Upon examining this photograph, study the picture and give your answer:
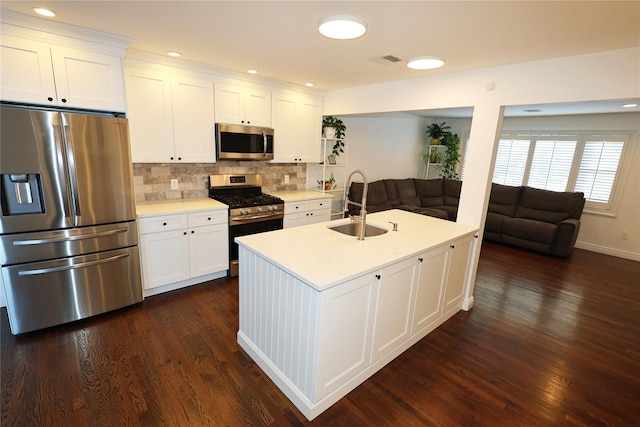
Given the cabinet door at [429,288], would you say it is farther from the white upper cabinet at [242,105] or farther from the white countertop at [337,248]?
the white upper cabinet at [242,105]

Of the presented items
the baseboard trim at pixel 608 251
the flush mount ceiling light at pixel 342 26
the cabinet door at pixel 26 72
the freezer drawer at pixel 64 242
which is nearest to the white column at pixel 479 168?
the flush mount ceiling light at pixel 342 26

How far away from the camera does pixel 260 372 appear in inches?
86.0

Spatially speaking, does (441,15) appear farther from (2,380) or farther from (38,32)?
(2,380)

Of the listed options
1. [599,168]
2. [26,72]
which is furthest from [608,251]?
[26,72]

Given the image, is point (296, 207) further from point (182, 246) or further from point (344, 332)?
point (344, 332)

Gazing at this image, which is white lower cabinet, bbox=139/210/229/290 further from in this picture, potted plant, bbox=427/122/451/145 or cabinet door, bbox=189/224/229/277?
potted plant, bbox=427/122/451/145

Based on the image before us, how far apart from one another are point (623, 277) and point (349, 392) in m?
4.60

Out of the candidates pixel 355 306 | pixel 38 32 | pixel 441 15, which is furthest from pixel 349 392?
pixel 38 32

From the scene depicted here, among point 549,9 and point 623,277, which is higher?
point 549,9

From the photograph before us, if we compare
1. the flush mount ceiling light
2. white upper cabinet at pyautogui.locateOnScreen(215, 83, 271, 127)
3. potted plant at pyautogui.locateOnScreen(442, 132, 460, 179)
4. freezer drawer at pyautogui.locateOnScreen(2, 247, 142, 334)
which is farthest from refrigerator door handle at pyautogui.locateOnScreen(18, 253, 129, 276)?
potted plant at pyautogui.locateOnScreen(442, 132, 460, 179)

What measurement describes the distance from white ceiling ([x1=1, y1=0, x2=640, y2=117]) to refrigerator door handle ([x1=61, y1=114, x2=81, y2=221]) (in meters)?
0.78

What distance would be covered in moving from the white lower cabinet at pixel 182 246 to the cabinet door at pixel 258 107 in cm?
127

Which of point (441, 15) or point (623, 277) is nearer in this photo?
point (441, 15)

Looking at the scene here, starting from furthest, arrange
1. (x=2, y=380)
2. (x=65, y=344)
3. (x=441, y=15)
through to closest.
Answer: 1. (x=65, y=344)
2. (x=2, y=380)
3. (x=441, y=15)
